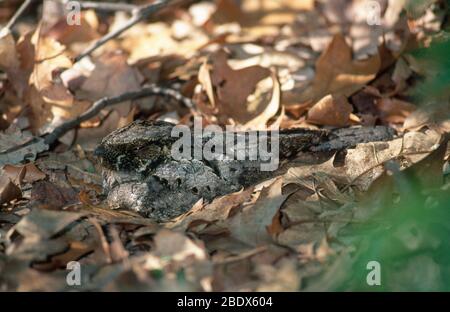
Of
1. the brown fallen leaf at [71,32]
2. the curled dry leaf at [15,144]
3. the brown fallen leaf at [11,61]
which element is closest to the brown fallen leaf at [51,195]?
the curled dry leaf at [15,144]

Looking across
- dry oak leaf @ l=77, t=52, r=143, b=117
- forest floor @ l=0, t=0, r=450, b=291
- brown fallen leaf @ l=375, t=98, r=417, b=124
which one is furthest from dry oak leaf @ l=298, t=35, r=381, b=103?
dry oak leaf @ l=77, t=52, r=143, b=117

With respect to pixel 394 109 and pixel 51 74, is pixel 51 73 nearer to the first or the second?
pixel 51 74

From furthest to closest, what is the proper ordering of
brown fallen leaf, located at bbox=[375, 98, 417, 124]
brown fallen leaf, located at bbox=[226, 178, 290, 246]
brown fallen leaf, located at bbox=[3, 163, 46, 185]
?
brown fallen leaf, located at bbox=[375, 98, 417, 124] → brown fallen leaf, located at bbox=[3, 163, 46, 185] → brown fallen leaf, located at bbox=[226, 178, 290, 246]

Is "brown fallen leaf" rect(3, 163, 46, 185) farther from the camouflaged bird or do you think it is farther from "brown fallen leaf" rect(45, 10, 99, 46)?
"brown fallen leaf" rect(45, 10, 99, 46)

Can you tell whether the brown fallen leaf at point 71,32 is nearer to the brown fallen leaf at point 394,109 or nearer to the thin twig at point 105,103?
the thin twig at point 105,103

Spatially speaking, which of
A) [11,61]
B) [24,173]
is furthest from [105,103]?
[24,173]

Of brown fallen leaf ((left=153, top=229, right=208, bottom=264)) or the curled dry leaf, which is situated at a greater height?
brown fallen leaf ((left=153, top=229, right=208, bottom=264))
